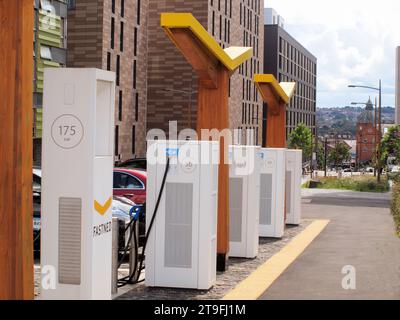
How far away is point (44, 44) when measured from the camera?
4288 centimetres

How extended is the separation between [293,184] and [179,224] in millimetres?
9446

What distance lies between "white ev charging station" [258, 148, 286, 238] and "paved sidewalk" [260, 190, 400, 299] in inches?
42.9

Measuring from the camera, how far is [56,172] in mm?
6676

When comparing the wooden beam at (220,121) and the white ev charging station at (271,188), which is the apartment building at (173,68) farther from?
the wooden beam at (220,121)

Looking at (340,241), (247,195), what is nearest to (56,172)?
(247,195)

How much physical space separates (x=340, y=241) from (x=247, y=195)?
3762mm

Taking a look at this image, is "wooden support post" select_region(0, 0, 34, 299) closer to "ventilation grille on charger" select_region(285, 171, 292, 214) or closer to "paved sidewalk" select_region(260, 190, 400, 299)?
"paved sidewalk" select_region(260, 190, 400, 299)

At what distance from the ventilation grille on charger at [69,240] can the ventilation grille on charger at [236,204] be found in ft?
21.0

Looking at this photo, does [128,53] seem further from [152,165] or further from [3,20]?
[3,20]

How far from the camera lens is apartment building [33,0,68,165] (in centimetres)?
4075

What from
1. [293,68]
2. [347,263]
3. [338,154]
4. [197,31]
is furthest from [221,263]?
[338,154]

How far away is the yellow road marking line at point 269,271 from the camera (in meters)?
9.82

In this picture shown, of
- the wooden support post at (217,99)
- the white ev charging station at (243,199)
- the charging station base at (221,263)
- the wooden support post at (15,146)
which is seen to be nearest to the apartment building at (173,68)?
the white ev charging station at (243,199)

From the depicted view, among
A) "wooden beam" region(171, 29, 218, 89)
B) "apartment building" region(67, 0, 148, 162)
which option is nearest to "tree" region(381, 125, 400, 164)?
"apartment building" region(67, 0, 148, 162)
